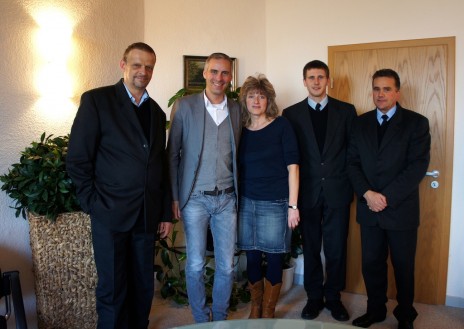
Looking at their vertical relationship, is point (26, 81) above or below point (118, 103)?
above

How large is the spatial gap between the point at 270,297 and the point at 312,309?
419 mm

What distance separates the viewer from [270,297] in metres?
2.55

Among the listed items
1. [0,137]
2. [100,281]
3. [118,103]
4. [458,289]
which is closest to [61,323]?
[100,281]

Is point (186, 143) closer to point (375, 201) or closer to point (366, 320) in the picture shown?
point (375, 201)

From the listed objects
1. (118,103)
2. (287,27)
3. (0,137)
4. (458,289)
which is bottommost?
(458,289)

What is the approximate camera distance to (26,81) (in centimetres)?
225

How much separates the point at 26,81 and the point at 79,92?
388 mm

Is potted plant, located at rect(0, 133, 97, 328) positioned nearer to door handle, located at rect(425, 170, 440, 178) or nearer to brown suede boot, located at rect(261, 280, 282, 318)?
brown suede boot, located at rect(261, 280, 282, 318)

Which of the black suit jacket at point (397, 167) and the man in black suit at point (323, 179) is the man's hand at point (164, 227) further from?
the black suit jacket at point (397, 167)

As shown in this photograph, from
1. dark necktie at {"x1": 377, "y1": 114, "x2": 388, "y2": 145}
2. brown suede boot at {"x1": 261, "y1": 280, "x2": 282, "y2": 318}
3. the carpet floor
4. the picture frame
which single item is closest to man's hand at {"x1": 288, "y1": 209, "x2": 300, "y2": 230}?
brown suede boot at {"x1": 261, "y1": 280, "x2": 282, "y2": 318}

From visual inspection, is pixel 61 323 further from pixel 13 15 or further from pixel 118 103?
pixel 13 15

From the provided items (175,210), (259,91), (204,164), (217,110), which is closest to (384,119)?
(259,91)

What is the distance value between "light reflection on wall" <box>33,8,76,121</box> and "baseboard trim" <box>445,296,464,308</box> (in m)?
2.89

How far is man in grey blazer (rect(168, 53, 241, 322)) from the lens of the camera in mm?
2248
